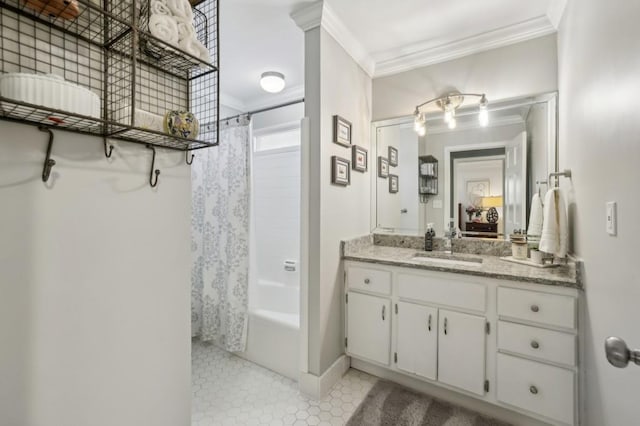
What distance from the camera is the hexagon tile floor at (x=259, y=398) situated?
5.39 ft

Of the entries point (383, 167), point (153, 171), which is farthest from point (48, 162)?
point (383, 167)

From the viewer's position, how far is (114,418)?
899mm

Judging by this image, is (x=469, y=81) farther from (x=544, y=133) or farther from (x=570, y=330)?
(x=570, y=330)

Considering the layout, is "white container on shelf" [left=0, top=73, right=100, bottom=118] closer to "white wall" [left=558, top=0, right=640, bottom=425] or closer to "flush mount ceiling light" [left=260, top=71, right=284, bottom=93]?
"white wall" [left=558, top=0, right=640, bottom=425]

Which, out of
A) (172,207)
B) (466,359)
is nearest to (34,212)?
(172,207)

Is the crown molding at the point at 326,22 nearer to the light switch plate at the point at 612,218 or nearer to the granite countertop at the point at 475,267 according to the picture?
the granite countertop at the point at 475,267

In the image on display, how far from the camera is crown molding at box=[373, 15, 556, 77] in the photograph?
6.31 ft

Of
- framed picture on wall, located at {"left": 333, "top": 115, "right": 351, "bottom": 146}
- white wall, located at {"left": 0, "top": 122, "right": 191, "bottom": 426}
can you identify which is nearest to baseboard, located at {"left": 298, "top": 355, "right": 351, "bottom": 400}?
→ white wall, located at {"left": 0, "top": 122, "right": 191, "bottom": 426}

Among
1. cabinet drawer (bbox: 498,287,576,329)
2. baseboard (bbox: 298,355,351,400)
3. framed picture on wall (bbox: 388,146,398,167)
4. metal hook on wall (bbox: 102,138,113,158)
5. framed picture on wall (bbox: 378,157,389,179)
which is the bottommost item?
baseboard (bbox: 298,355,351,400)

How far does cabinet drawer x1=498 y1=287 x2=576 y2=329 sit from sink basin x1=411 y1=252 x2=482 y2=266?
0.40 m

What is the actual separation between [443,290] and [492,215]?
0.84m

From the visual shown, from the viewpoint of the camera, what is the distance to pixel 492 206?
215 centimetres

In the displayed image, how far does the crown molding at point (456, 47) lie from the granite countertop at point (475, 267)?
1501 millimetres

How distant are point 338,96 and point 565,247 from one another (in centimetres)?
168
